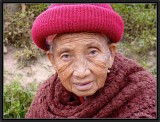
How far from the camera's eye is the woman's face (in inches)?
70.8

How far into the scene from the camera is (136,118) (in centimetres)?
190

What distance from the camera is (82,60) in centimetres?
179

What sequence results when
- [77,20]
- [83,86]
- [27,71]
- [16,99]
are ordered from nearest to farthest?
[77,20] → [83,86] → [16,99] → [27,71]

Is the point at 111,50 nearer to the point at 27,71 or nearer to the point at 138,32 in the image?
the point at 27,71

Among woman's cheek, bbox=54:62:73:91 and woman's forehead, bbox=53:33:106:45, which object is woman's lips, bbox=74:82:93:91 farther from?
woman's forehead, bbox=53:33:106:45

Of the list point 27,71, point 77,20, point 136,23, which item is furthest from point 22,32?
point 77,20

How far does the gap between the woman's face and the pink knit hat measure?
5 cm

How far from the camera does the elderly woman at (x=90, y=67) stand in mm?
1797

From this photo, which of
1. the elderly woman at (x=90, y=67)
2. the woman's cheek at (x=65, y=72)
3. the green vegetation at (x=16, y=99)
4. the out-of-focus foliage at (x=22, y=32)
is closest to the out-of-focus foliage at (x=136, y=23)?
the out-of-focus foliage at (x=22, y=32)

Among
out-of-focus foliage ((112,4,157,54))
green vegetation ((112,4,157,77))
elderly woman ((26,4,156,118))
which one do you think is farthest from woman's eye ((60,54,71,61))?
out-of-focus foliage ((112,4,157,54))

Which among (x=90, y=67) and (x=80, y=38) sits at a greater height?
(x=80, y=38)

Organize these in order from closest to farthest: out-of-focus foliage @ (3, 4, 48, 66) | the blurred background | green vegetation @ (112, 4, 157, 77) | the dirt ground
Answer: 1. the blurred background
2. the dirt ground
3. out-of-focus foliage @ (3, 4, 48, 66)
4. green vegetation @ (112, 4, 157, 77)

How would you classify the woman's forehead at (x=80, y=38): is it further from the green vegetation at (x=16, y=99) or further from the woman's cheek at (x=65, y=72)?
the green vegetation at (x=16, y=99)

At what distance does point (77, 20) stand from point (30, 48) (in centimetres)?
203
